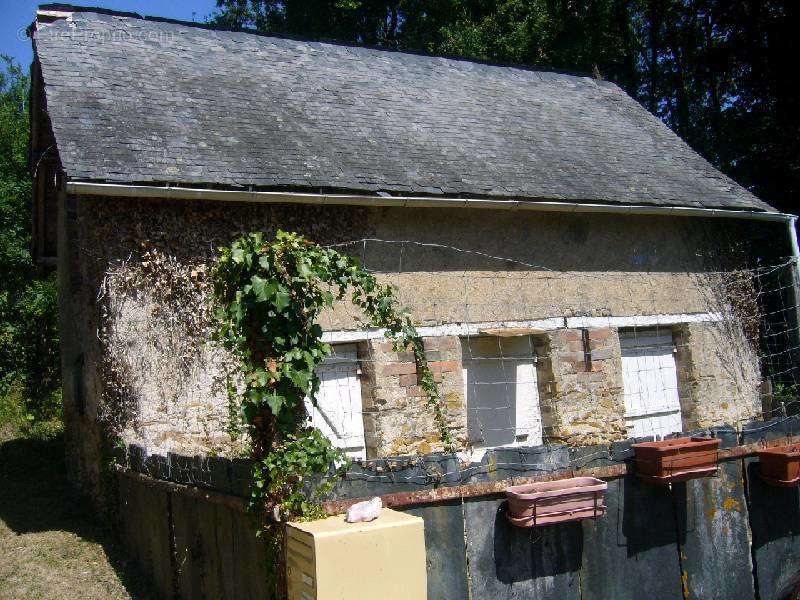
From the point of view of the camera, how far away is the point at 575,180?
9266 mm

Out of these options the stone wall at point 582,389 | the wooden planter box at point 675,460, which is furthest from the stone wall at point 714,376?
the wooden planter box at point 675,460

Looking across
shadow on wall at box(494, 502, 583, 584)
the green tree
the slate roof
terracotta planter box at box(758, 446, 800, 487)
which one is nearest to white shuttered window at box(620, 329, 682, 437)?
the slate roof

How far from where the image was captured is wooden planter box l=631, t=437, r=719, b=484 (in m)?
4.30

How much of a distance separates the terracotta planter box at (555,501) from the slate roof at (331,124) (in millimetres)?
4387

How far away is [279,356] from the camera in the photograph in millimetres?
3971

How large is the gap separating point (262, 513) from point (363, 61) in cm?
873

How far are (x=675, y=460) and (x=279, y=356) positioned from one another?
7.45ft

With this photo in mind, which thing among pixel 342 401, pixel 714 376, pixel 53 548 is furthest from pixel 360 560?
pixel 714 376

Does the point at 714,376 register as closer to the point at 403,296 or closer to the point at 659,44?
the point at 403,296

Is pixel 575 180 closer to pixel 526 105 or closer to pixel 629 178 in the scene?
pixel 629 178

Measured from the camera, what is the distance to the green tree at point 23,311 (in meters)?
13.7

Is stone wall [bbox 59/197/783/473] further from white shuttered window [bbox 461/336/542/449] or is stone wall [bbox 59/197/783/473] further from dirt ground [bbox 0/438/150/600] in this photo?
dirt ground [bbox 0/438/150/600]

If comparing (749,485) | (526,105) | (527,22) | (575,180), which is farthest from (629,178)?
(527,22)

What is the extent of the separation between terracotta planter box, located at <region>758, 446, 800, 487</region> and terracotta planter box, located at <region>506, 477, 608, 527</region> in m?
1.30
